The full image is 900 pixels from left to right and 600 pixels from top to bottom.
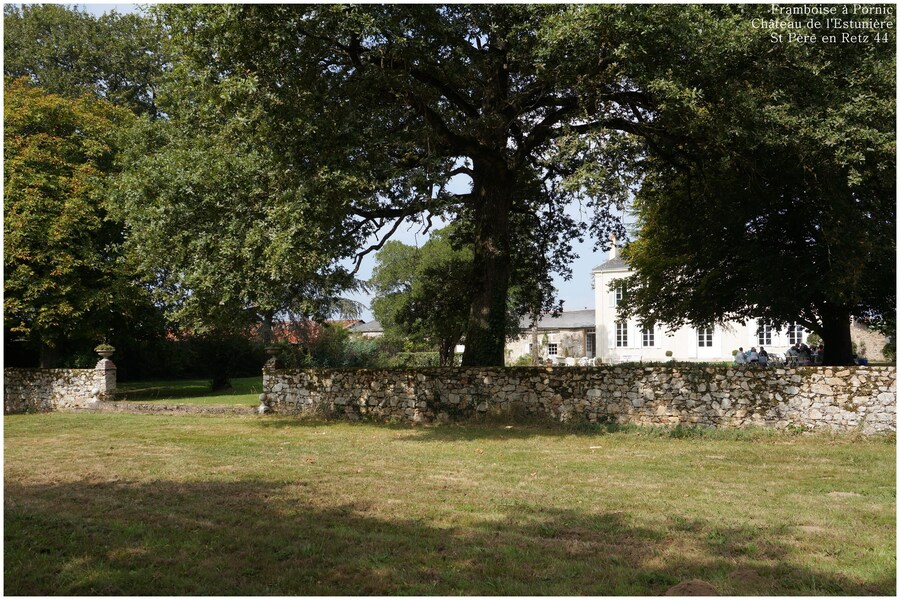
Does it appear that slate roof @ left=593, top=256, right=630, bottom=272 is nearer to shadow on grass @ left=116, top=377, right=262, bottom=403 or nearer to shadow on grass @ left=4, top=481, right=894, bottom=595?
shadow on grass @ left=116, top=377, right=262, bottom=403

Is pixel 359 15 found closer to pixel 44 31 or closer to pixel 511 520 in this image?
pixel 511 520

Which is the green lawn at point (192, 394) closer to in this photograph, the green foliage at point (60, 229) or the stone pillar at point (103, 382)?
the stone pillar at point (103, 382)

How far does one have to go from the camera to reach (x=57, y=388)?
22.8 metres

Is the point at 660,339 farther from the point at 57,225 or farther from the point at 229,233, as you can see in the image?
the point at 229,233

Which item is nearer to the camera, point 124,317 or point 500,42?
point 500,42

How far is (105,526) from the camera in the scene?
6.36 m

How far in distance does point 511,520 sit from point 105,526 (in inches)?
145

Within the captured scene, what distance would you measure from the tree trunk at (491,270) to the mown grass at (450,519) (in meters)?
4.28

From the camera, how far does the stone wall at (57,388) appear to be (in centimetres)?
2252

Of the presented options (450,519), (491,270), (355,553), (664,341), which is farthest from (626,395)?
(664,341)

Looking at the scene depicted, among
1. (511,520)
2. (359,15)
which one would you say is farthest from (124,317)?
(511,520)

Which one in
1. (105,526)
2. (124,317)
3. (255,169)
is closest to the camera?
(105,526)

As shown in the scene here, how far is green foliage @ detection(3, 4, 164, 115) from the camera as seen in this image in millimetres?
32688

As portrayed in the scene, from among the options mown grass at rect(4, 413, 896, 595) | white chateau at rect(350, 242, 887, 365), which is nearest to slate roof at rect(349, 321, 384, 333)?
white chateau at rect(350, 242, 887, 365)
